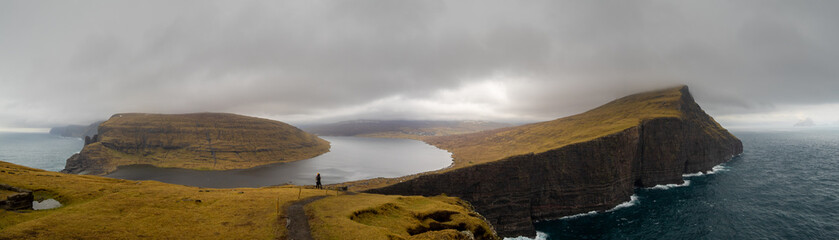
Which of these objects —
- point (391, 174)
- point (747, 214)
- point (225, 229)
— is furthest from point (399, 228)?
point (391, 174)

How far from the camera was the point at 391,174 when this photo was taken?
465 feet

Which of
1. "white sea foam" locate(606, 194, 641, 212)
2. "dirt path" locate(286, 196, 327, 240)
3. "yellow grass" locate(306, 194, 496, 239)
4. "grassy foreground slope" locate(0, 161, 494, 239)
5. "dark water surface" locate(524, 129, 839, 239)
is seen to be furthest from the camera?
"white sea foam" locate(606, 194, 641, 212)

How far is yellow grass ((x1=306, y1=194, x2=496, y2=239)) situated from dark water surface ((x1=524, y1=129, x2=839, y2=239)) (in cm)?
4554

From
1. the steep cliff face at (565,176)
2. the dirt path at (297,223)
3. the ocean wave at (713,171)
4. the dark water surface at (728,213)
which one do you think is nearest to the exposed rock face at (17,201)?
the dirt path at (297,223)

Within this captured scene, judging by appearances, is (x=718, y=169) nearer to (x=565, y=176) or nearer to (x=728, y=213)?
(x=728, y=213)

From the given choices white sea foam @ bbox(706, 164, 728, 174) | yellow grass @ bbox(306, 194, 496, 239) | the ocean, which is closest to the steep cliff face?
the ocean

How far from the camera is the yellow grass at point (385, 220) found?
967 inches

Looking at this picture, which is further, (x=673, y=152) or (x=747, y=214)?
(x=673, y=152)

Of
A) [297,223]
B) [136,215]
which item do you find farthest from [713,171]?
[136,215]

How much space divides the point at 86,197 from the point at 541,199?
9082cm

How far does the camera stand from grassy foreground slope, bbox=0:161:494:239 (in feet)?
62.1

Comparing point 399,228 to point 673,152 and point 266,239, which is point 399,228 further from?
point 673,152

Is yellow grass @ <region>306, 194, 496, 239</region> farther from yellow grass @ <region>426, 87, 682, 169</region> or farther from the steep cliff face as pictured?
yellow grass @ <region>426, 87, 682, 169</region>

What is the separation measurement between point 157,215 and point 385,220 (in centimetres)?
2152
